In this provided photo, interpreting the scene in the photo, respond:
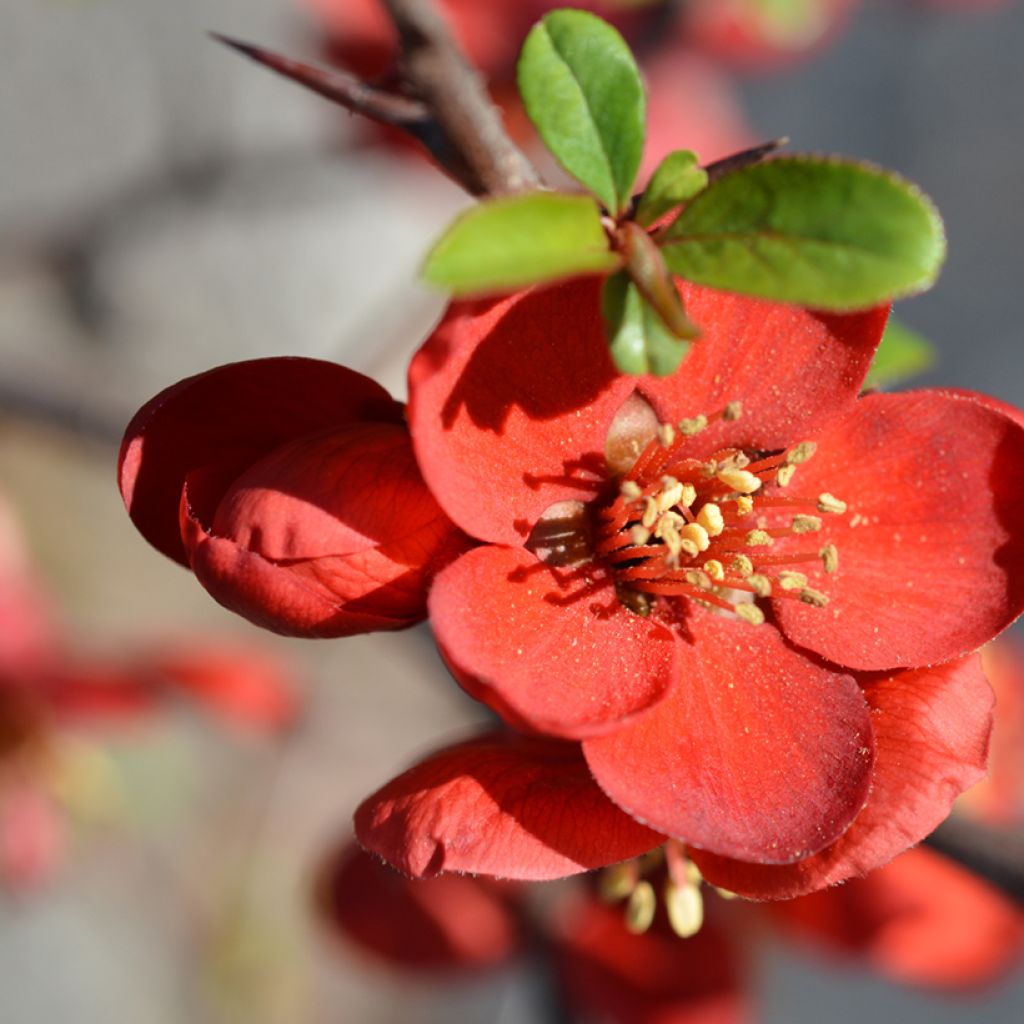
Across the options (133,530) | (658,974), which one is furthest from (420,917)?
(133,530)

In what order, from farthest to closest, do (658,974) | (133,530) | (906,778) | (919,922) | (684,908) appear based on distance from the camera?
(133,530), (658,974), (919,922), (684,908), (906,778)

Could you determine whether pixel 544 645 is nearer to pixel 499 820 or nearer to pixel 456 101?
pixel 499 820

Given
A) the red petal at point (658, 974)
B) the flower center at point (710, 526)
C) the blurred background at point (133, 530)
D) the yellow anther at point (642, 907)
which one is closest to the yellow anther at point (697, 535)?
the flower center at point (710, 526)

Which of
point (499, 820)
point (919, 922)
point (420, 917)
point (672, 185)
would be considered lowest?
point (420, 917)

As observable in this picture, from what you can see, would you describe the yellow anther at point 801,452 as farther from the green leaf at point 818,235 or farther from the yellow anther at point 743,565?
the green leaf at point 818,235

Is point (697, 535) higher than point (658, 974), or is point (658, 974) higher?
point (697, 535)

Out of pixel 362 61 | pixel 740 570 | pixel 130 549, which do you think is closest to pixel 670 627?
pixel 740 570
